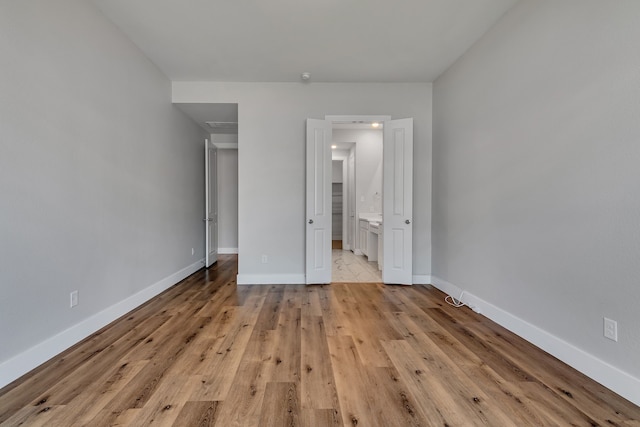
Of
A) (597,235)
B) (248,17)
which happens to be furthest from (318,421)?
(248,17)

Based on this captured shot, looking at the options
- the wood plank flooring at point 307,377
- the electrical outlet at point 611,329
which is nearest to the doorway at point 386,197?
the wood plank flooring at point 307,377

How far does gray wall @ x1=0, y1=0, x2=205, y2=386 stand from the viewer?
167 cm

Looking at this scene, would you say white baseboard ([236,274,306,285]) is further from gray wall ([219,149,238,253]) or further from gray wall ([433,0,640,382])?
gray wall ([219,149,238,253])

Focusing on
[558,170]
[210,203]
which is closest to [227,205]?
[210,203]

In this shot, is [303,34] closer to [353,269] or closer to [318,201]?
[318,201]

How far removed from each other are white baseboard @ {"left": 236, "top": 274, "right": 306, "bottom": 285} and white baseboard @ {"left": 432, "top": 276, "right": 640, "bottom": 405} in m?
2.16

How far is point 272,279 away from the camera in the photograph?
380 cm

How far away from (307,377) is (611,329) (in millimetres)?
1825

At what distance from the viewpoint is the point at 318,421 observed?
1.32 metres

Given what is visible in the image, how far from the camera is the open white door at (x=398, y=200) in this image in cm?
368

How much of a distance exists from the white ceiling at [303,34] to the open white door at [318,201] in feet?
2.56

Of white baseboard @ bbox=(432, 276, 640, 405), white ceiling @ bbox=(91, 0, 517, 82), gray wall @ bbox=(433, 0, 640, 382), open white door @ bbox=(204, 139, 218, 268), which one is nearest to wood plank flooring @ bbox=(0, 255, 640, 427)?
white baseboard @ bbox=(432, 276, 640, 405)

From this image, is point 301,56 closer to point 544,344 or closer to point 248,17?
point 248,17

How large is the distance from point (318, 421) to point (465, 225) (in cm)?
252
